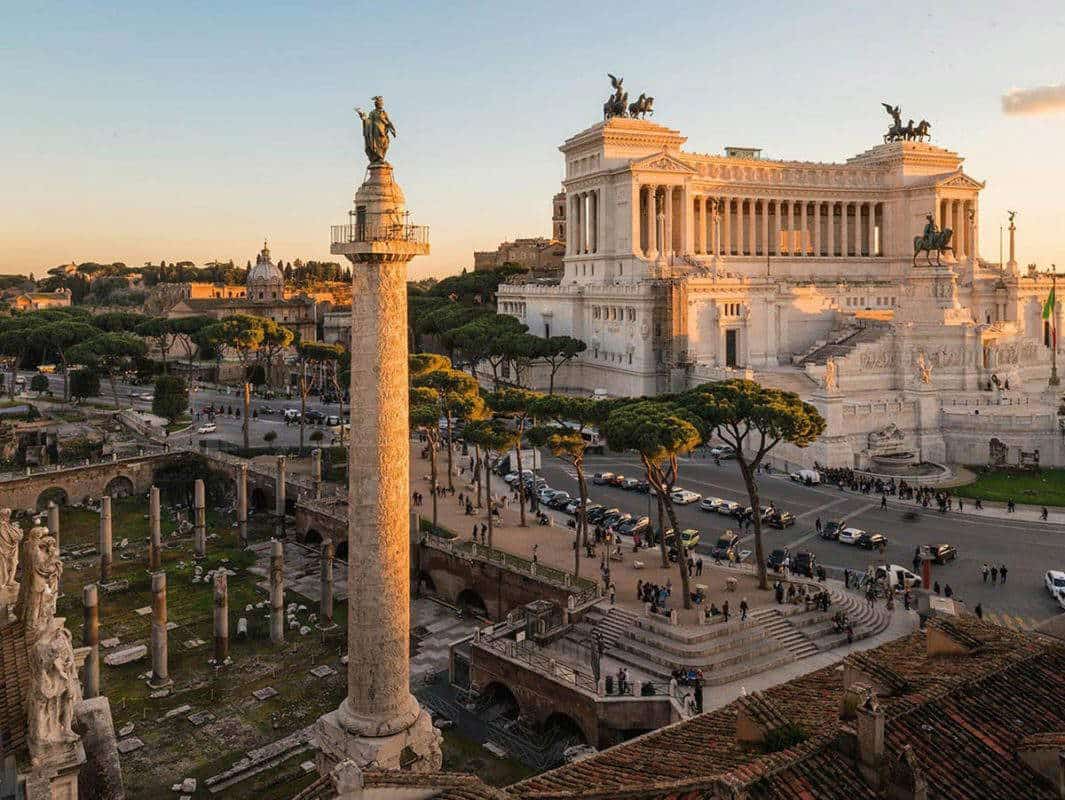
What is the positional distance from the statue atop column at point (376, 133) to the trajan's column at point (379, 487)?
0.03 meters

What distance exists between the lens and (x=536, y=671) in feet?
97.2

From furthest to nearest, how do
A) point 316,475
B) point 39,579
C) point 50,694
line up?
point 316,475
point 39,579
point 50,694

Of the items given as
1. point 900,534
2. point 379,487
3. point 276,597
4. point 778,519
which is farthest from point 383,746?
point 900,534

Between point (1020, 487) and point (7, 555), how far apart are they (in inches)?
1848

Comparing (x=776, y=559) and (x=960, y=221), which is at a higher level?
(x=960, y=221)

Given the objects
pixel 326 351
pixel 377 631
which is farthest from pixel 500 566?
pixel 326 351

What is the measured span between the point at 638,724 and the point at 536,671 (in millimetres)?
3839

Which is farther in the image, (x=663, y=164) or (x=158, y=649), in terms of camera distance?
(x=663, y=164)

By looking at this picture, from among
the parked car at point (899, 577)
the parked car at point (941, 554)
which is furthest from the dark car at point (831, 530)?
the parked car at point (899, 577)

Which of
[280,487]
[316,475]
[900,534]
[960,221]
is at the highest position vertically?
[960,221]

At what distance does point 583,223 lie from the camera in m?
89.6

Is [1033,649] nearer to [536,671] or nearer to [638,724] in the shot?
[638,724]

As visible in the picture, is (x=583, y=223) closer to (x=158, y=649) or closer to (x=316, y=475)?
(x=316, y=475)

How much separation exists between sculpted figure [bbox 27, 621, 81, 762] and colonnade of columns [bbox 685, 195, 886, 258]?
259ft
